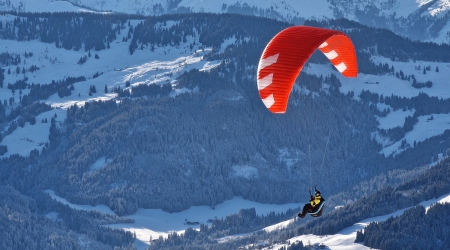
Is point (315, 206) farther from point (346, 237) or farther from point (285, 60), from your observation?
point (346, 237)

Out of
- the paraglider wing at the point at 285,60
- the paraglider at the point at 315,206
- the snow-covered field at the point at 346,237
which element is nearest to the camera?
the paraglider at the point at 315,206

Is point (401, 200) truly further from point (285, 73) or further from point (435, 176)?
point (285, 73)

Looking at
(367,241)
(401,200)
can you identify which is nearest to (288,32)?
(367,241)

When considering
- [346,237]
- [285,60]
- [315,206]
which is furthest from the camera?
[346,237]

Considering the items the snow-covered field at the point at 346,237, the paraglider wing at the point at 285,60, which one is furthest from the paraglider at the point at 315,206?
the snow-covered field at the point at 346,237

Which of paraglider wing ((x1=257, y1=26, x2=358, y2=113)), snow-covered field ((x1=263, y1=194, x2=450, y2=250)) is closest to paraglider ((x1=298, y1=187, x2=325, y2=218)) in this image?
paraglider wing ((x1=257, y1=26, x2=358, y2=113))

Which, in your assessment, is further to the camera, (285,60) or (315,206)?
(285,60)

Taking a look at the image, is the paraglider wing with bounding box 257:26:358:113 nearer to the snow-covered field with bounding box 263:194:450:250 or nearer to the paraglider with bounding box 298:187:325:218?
the paraglider with bounding box 298:187:325:218

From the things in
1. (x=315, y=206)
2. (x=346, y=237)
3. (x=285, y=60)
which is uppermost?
(x=285, y=60)

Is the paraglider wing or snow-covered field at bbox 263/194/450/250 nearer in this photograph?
the paraglider wing

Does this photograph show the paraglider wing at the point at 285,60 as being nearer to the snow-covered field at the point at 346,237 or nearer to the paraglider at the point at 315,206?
the paraglider at the point at 315,206

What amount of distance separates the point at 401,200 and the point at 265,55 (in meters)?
83.6

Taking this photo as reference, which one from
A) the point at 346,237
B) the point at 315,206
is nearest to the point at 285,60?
the point at 315,206

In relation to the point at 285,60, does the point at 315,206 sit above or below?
below
